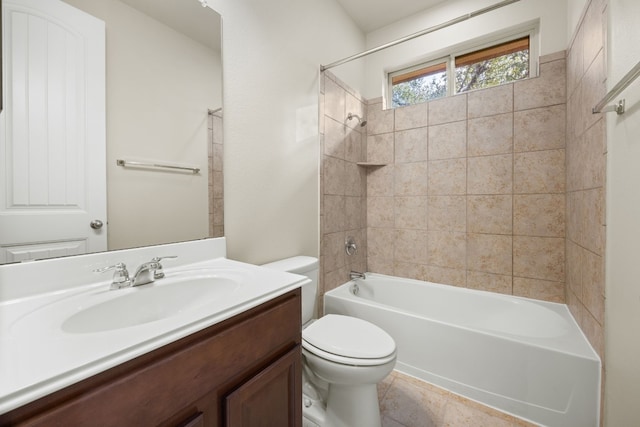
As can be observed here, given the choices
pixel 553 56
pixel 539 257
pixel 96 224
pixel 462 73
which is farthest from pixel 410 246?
pixel 96 224

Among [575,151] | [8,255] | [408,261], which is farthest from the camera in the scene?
[408,261]

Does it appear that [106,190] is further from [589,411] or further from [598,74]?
[589,411]

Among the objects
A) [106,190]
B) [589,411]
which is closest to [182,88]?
[106,190]

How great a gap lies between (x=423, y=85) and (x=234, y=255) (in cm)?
219

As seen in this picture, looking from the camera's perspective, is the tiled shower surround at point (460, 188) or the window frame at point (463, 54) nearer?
the tiled shower surround at point (460, 188)

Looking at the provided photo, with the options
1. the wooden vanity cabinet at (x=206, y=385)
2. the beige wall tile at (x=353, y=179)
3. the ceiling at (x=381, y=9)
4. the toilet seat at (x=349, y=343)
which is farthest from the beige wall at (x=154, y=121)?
the ceiling at (x=381, y=9)

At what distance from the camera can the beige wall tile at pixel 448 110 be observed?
2.09m

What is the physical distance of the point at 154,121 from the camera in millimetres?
1016

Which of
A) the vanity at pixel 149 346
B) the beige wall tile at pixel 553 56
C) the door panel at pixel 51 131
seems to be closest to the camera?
the vanity at pixel 149 346

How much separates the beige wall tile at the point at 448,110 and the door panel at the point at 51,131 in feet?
7.03

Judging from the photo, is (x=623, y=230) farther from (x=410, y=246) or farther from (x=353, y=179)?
(x=353, y=179)

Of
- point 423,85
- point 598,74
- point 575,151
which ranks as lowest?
point 575,151

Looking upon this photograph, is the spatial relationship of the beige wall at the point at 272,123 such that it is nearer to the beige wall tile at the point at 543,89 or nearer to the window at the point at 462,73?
the window at the point at 462,73

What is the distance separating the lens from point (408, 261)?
234 cm
